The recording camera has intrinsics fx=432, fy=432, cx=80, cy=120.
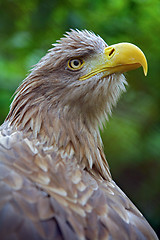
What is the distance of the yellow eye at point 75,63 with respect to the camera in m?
2.68

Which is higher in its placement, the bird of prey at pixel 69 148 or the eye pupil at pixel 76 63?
the eye pupil at pixel 76 63

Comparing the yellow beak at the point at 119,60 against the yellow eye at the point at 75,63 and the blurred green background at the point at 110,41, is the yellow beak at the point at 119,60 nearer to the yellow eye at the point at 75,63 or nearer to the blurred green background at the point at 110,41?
the yellow eye at the point at 75,63

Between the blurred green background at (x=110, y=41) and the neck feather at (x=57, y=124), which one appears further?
the blurred green background at (x=110, y=41)

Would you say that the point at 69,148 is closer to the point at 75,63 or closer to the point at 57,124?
the point at 57,124

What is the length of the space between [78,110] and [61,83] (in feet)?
0.65

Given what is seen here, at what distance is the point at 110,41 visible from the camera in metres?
4.10

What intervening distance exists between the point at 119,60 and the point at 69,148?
611 mm

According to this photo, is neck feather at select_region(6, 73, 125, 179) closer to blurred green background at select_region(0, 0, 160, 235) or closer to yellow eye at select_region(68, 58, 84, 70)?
yellow eye at select_region(68, 58, 84, 70)

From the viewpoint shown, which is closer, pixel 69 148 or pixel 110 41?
pixel 69 148

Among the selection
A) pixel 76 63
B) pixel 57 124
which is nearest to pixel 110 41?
pixel 76 63

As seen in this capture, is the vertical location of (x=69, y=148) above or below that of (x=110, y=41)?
below

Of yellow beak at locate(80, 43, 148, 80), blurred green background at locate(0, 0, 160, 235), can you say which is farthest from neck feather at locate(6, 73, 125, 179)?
blurred green background at locate(0, 0, 160, 235)

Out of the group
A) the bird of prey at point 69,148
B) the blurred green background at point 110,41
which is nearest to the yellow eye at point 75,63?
the bird of prey at point 69,148

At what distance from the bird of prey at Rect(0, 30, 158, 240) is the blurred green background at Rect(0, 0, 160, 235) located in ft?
4.13
